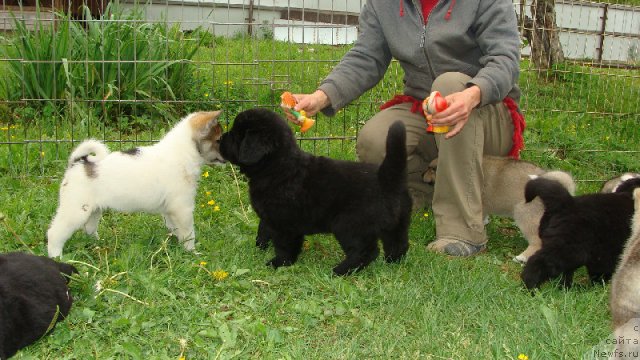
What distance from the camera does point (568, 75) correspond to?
24.8 feet

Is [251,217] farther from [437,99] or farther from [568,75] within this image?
[568,75]

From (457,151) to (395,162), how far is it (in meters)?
0.81

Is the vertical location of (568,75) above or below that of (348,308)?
above

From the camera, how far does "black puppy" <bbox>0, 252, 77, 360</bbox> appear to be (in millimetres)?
2980

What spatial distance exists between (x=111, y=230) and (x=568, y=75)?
5.26 metres

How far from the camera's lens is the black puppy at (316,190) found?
3852mm

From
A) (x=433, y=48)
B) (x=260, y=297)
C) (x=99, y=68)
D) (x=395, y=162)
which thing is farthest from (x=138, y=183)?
(x=99, y=68)

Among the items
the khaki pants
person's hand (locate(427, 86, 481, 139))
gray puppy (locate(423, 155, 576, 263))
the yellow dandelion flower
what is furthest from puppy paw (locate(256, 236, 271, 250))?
gray puppy (locate(423, 155, 576, 263))

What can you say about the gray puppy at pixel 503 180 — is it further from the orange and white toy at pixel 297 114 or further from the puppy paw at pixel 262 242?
the puppy paw at pixel 262 242

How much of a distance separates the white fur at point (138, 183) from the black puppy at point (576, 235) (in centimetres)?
196

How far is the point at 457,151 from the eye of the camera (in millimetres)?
4492

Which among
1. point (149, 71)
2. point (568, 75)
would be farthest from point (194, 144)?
point (568, 75)

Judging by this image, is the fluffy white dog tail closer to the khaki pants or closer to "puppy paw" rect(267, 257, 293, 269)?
"puppy paw" rect(267, 257, 293, 269)

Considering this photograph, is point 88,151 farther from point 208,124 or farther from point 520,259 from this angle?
point 520,259
